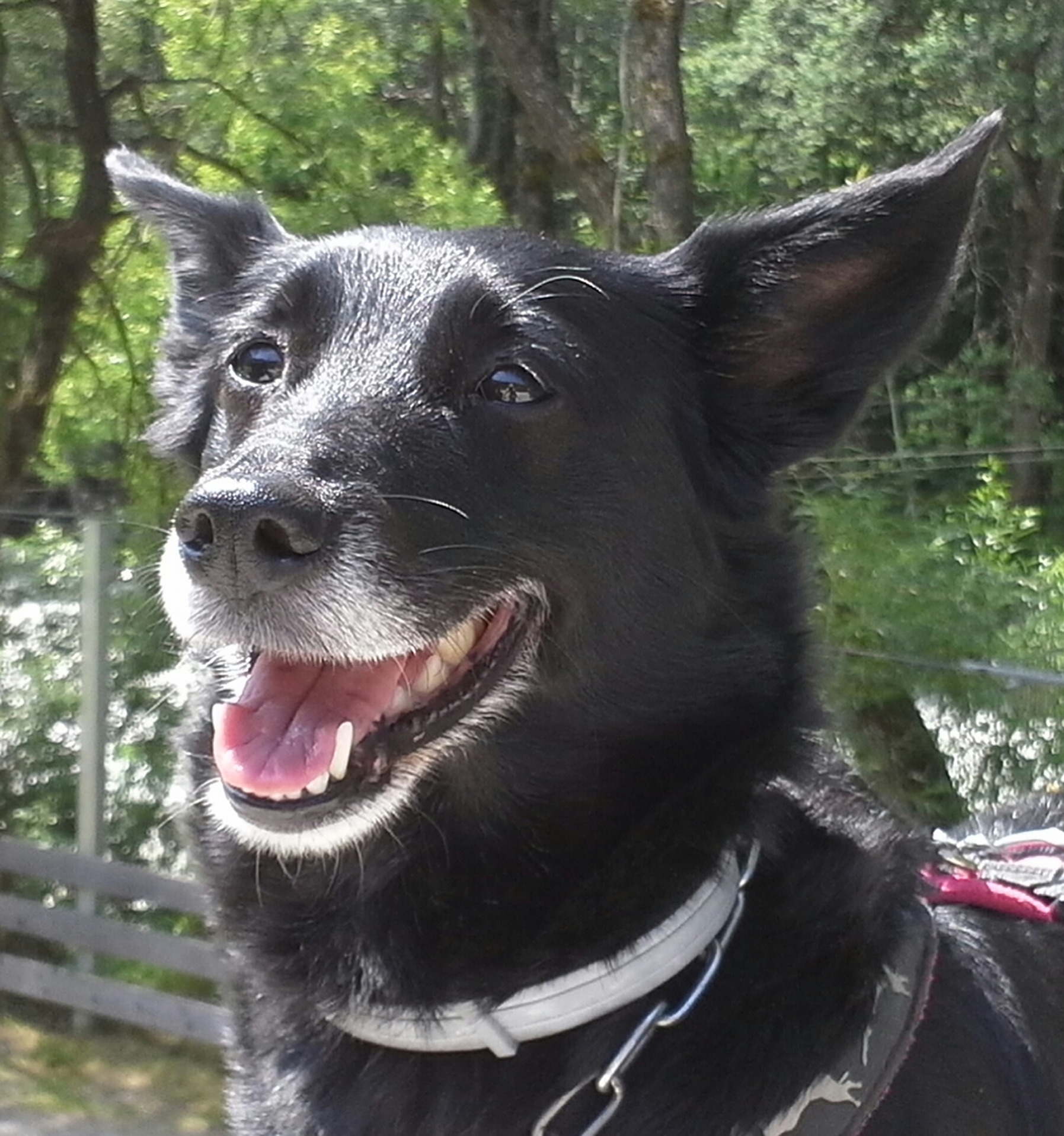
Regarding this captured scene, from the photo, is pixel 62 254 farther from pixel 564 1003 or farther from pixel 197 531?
pixel 564 1003

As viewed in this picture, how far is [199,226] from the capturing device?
251 centimetres

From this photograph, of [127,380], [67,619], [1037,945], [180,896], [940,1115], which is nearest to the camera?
[940,1115]

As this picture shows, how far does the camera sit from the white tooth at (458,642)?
1.95m

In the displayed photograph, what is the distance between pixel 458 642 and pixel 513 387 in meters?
0.36

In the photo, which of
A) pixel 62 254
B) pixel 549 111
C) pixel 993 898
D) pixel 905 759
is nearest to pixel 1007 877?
pixel 993 898

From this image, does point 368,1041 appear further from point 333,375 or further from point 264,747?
point 333,375

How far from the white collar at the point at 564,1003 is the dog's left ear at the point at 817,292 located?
0.69 metres

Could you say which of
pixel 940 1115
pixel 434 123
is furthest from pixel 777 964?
pixel 434 123

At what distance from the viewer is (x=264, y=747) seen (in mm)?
1868

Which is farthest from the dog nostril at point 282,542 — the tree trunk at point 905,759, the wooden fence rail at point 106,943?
the tree trunk at point 905,759

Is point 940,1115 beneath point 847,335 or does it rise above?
beneath

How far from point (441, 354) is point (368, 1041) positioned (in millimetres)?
947

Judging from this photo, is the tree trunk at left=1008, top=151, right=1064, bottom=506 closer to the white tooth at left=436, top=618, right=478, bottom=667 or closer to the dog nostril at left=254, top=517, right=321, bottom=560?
the white tooth at left=436, top=618, right=478, bottom=667

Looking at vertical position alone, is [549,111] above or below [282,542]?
above
